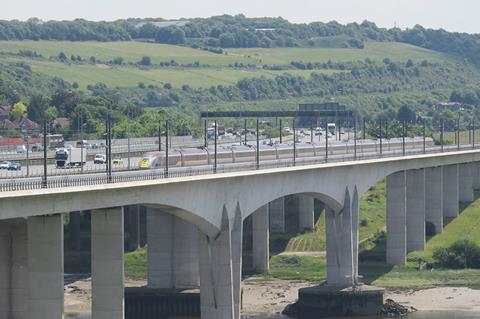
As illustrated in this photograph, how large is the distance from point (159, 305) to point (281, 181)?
38.4 ft

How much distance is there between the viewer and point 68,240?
145 m

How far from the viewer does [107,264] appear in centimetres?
8694

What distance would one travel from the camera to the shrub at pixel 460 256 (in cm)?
13812

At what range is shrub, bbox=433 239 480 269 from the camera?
453ft

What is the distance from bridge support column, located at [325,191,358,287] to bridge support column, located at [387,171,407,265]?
12561 millimetres

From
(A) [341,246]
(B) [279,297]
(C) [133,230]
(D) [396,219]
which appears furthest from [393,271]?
(C) [133,230]

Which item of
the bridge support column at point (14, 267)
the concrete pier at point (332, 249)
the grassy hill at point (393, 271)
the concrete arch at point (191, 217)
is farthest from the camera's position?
the grassy hill at point (393, 271)

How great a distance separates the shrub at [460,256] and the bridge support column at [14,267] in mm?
57105

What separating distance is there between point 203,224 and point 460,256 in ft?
140

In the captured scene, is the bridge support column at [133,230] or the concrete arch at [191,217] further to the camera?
the bridge support column at [133,230]

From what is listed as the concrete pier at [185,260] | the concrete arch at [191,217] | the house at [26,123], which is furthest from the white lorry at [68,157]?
the house at [26,123]

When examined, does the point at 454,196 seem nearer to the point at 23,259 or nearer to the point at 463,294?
the point at 463,294

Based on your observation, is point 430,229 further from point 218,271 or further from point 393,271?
point 218,271

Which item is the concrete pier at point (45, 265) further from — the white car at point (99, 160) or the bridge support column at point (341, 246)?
the bridge support column at point (341, 246)
